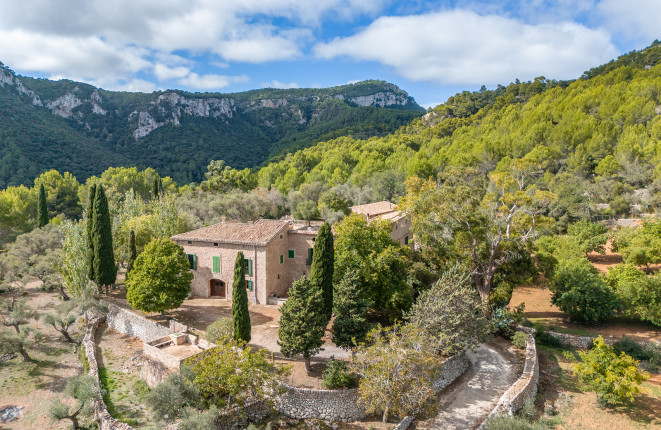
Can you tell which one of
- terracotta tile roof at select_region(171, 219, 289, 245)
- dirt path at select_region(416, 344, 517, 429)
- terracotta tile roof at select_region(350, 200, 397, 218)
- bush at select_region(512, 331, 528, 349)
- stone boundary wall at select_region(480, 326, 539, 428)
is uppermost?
terracotta tile roof at select_region(350, 200, 397, 218)

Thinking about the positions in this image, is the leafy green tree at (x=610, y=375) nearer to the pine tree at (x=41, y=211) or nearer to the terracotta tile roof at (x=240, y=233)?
the terracotta tile roof at (x=240, y=233)

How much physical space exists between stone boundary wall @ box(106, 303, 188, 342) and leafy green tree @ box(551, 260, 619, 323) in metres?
25.0

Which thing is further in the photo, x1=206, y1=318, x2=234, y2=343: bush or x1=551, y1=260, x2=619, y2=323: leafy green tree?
x1=551, y1=260, x2=619, y2=323: leafy green tree

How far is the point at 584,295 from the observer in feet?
84.8

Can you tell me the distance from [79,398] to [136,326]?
318 inches

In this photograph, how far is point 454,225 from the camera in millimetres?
24516

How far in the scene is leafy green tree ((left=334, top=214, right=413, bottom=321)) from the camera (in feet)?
75.9

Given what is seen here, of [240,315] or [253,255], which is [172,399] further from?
[253,255]

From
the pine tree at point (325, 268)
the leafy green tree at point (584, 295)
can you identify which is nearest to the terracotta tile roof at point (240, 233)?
the pine tree at point (325, 268)

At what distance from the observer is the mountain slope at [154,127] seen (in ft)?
252

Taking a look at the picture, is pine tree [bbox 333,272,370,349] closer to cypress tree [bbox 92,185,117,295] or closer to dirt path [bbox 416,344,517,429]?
dirt path [bbox 416,344,517,429]

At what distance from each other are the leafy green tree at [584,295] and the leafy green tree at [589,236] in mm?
10568

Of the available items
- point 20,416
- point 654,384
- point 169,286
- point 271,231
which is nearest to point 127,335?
point 169,286

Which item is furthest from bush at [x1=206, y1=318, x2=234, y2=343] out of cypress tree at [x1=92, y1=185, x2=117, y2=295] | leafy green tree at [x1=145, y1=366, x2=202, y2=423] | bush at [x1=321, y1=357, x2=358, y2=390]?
cypress tree at [x1=92, y1=185, x2=117, y2=295]
